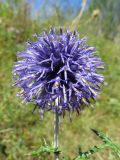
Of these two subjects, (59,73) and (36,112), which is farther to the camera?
(36,112)

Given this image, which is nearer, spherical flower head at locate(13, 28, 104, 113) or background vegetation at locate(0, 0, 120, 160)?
spherical flower head at locate(13, 28, 104, 113)

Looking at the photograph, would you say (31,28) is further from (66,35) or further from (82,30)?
(66,35)

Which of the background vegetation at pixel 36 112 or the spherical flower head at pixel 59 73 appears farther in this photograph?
the background vegetation at pixel 36 112

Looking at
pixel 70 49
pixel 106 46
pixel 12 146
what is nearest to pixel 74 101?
pixel 70 49
